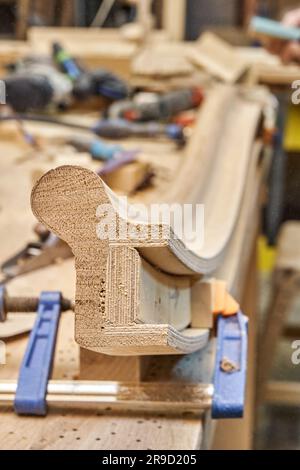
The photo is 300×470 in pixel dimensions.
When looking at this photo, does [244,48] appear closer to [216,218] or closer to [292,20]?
[292,20]

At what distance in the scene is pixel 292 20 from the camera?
1.99 metres

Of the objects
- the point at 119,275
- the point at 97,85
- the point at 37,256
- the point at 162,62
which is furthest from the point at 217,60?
the point at 119,275

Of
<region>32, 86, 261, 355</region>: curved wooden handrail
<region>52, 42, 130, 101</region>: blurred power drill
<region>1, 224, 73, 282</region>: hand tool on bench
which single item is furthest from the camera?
<region>52, 42, 130, 101</region>: blurred power drill

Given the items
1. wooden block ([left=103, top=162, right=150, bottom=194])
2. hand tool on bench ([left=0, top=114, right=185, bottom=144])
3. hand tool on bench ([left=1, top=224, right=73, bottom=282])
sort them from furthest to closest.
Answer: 1. hand tool on bench ([left=0, top=114, right=185, bottom=144])
2. wooden block ([left=103, top=162, right=150, bottom=194])
3. hand tool on bench ([left=1, top=224, right=73, bottom=282])

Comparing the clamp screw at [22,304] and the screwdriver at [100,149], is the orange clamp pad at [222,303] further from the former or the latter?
the screwdriver at [100,149]

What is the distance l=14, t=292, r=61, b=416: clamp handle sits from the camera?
71 cm

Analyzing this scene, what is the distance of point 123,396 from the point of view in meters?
0.72

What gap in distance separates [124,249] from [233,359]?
0.18m

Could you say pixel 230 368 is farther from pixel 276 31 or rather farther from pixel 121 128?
pixel 276 31

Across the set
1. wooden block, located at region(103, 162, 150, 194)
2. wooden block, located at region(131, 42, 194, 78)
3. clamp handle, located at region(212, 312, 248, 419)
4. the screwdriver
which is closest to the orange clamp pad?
clamp handle, located at region(212, 312, 248, 419)

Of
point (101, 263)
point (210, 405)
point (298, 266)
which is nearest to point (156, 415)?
point (210, 405)

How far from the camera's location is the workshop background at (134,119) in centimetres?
142

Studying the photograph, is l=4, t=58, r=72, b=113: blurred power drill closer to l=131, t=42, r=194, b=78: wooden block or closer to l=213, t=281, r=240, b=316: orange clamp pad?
l=131, t=42, r=194, b=78: wooden block

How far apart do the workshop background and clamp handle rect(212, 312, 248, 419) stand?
0.12m
